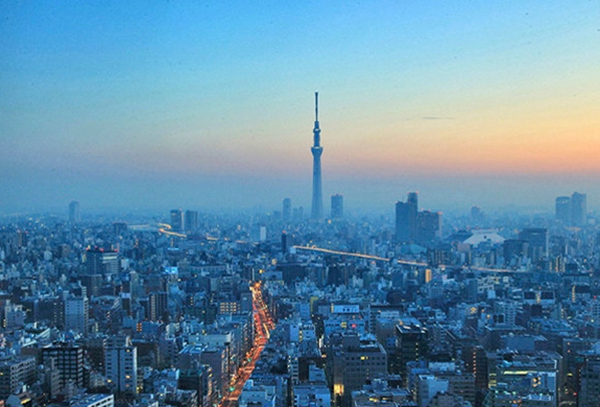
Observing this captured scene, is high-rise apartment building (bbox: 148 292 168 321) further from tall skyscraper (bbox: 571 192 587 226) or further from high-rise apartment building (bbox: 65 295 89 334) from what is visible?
tall skyscraper (bbox: 571 192 587 226)

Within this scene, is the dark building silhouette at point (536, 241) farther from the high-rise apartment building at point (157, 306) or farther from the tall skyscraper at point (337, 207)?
the high-rise apartment building at point (157, 306)

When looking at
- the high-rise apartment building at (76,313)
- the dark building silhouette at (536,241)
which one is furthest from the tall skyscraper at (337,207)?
the high-rise apartment building at (76,313)

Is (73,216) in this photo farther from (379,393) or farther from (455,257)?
(455,257)

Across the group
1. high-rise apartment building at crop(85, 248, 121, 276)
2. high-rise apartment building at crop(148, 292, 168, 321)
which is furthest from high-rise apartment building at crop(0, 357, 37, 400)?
high-rise apartment building at crop(85, 248, 121, 276)

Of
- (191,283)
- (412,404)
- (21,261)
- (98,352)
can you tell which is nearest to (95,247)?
(191,283)

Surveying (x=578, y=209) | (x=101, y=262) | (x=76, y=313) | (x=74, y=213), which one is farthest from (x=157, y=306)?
(x=578, y=209)

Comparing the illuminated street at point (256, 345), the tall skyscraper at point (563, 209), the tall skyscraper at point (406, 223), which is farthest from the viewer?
the tall skyscraper at point (406, 223)

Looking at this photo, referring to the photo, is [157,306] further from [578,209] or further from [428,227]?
[428,227]
